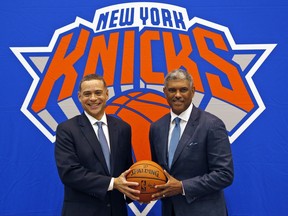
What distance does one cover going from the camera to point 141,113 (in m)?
2.35

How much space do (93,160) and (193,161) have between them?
516mm

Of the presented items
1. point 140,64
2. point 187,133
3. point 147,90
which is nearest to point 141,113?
point 147,90

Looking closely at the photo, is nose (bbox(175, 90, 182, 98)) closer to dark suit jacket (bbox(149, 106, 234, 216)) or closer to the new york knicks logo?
dark suit jacket (bbox(149, 106, 234, 216))

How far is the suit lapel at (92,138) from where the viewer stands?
179cm

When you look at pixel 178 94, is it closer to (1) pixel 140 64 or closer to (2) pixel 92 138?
(2) pixel 92 138

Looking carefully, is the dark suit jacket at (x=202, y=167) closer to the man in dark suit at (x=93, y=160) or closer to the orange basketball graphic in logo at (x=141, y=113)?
the man in dark suit at (x=93, y=160)

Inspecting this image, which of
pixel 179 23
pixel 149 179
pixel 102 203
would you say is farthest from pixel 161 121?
pixel 179 23

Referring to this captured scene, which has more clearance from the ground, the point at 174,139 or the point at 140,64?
the point at 140,64

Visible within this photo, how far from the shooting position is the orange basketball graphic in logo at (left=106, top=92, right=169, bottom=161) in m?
2.34

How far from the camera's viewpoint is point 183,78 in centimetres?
180

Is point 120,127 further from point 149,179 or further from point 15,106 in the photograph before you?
point 15,106

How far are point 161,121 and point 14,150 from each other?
1.12 m

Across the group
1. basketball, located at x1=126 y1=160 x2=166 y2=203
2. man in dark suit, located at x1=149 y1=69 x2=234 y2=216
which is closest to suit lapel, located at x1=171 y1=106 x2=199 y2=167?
man in dark suit, located at x1=149 y1=69 x2=234 y2=216

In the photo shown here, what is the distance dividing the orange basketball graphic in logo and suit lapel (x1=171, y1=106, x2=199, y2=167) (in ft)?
1.85
